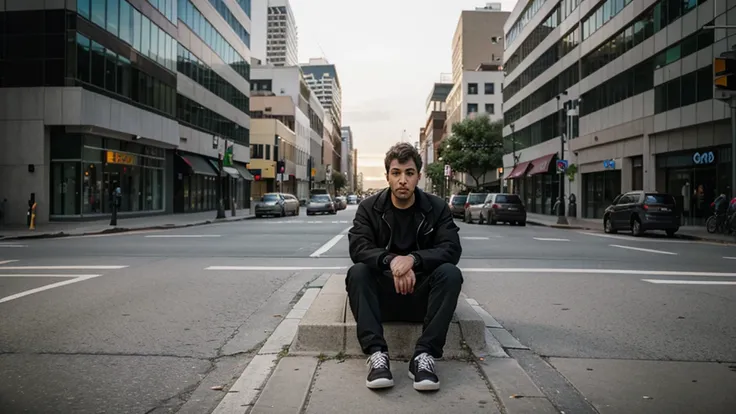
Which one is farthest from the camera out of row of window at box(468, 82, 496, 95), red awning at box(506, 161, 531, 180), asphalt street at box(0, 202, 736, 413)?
row of window at box(468, 82, 496, 95)

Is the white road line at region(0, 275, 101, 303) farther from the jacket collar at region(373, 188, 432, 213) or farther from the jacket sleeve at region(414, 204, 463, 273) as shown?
the jacket sleeve at region(414, 204, 463, 273)

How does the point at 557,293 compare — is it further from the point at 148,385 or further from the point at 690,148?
the point at 690,148

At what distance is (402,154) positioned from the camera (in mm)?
4801

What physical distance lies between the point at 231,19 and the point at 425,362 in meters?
54.3

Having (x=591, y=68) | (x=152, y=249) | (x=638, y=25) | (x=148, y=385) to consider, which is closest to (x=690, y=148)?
(x=638, y=25)

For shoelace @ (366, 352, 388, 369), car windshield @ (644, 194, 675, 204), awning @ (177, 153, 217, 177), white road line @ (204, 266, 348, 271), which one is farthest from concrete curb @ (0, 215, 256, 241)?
car windshield @ (644, 194, 675, 204)

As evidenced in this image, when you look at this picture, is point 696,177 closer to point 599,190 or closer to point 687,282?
point 599,190

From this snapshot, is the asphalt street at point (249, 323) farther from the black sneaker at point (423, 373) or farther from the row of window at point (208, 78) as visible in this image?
the row of window at point (208, 78)

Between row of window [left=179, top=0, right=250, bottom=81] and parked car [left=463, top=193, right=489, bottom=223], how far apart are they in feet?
73.1

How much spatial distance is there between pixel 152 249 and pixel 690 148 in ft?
77.3

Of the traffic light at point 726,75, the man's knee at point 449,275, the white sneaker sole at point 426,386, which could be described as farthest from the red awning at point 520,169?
the white sneaker sole at point 426,386

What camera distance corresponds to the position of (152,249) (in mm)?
15234

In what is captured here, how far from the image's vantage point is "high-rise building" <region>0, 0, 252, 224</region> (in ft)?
84.7

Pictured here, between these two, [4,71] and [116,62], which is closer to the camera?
[4,71]
